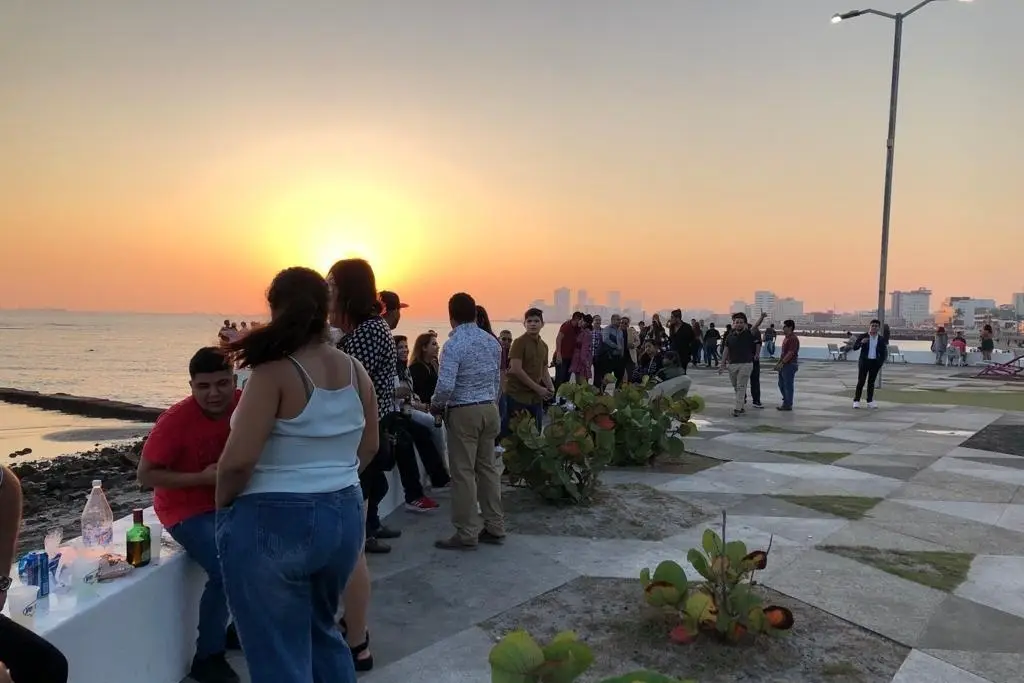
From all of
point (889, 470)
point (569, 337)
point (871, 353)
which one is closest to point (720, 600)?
point (889, 470)

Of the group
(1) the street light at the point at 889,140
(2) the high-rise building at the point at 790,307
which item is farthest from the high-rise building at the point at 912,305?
(1) the street light at the point at 889,140

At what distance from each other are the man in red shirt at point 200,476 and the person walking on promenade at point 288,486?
3.32ft

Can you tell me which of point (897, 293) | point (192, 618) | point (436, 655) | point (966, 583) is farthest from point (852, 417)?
point (897, 293)

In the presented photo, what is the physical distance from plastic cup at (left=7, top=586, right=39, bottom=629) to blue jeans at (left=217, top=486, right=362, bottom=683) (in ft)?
2.75

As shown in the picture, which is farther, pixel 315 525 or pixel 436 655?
pixel 436 655

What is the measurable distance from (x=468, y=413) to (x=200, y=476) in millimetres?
2030

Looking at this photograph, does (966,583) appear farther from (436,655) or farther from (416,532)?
(416,532)

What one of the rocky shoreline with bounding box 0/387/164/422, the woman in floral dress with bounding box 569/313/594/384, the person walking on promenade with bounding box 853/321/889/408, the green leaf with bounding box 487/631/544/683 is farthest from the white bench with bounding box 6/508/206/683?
the rocky shoreline with bounding box 0/387/164/422

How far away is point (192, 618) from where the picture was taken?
10.6 ft

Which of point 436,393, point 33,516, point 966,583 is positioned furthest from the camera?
point 33,516

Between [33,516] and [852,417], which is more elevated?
[852,417]

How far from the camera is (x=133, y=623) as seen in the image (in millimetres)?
2795

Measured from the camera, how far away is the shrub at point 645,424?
7449mm

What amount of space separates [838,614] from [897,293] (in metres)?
A: 189
